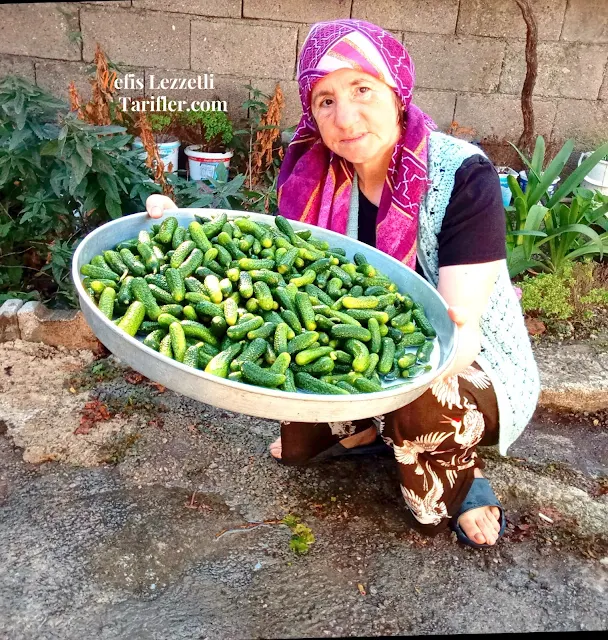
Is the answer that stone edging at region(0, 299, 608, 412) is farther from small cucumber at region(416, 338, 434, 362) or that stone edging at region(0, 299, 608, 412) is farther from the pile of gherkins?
small cucumber at region(416, 338, 434, 362)

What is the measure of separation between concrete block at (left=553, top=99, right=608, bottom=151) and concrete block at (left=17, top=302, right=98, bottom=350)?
531 centimetres

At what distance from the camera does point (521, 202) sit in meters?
4.54

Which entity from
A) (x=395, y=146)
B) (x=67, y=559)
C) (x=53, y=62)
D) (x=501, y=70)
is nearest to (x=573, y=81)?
(x=501, y=70)

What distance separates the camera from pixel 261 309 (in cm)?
221

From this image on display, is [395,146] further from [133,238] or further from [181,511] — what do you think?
[181,511]

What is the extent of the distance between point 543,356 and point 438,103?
3.24 m

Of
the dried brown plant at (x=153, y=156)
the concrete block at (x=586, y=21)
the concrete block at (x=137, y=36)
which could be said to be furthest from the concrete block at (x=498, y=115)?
the dried brown plant at (x=153, y=156)

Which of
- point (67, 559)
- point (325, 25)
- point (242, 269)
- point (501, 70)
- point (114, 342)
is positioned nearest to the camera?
point (114, 342)

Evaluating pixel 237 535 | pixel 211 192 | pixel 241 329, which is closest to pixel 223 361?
pixel 241 329

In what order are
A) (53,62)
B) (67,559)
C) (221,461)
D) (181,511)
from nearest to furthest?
(67,559) < (181,511) < (221,461) < (53,62)

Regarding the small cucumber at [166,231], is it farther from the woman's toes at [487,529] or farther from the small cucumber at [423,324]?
the woman's toes at [487,529]

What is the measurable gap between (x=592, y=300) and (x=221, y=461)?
10.3 ft

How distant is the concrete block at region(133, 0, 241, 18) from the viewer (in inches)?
218

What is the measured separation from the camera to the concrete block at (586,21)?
6016 mm
